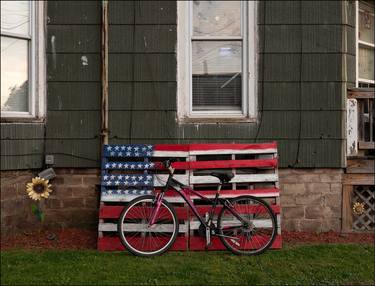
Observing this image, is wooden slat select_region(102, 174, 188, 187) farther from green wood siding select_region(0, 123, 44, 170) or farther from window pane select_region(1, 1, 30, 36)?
window pane select_region(1, 1, 30, 36)

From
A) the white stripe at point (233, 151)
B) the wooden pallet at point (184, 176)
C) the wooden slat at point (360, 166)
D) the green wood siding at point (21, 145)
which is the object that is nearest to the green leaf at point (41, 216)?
the green wood siding at point (21, 145)

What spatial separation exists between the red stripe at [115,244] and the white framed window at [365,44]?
3.47m

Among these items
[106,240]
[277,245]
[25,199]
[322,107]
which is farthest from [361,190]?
[25,199]

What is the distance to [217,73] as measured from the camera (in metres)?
6.59

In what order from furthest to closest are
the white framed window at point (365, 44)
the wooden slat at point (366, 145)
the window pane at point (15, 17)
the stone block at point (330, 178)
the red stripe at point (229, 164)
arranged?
the white framed window at point (365, 44)
the wooden slat at point (366, 145)
the stone block at point (330, 178)
the window pane at point (15, 17)
the red stripe at point (229, 164)

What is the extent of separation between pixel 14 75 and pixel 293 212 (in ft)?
13.3

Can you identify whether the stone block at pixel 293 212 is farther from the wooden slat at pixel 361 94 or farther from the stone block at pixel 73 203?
the stone block at pixel 73 203

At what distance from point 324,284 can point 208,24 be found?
142 inches

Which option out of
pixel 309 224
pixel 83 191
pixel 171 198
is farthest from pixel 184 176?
pixel 309 224

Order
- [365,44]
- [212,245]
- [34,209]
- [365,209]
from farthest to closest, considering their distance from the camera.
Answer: [365,44] < [365,209] < [34,209] < [212,245]

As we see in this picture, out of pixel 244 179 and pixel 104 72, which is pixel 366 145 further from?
pixel 104 72

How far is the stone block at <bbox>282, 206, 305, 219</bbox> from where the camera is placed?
6512 millimetres

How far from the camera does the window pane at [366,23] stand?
7.23 metres

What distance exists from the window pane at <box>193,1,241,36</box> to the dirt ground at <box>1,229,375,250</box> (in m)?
2.78
